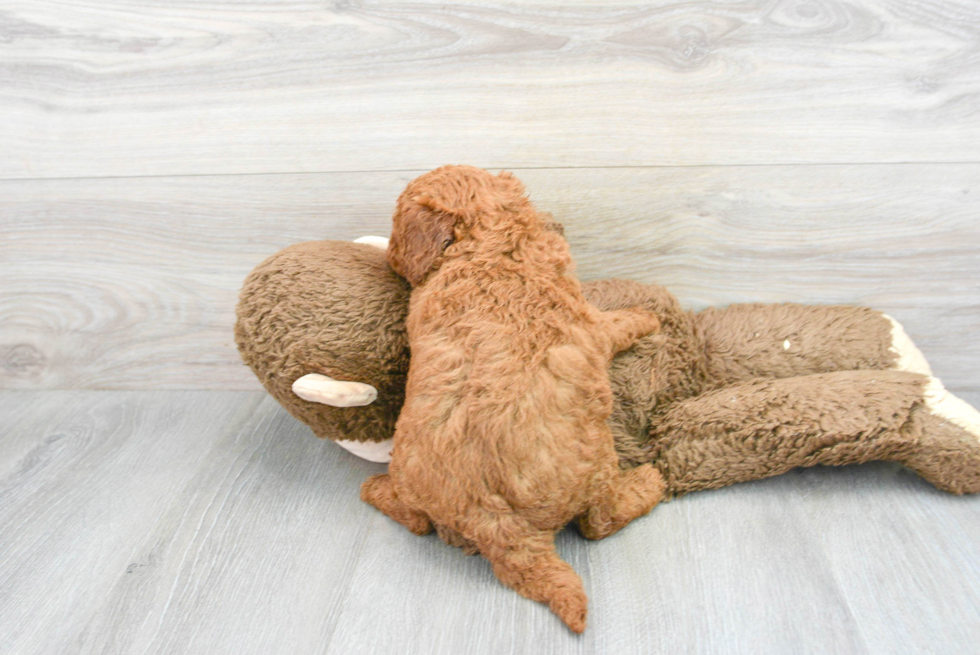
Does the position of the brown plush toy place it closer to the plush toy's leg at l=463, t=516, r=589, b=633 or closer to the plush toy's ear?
the plush toy's ear

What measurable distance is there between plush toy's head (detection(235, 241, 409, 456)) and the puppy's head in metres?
0.07

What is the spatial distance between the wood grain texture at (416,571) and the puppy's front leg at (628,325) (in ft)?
0.75

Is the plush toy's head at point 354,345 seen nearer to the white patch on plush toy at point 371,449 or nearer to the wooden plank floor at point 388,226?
the white patch on plush toy at point 371,449

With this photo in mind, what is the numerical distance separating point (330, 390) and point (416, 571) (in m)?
0.25

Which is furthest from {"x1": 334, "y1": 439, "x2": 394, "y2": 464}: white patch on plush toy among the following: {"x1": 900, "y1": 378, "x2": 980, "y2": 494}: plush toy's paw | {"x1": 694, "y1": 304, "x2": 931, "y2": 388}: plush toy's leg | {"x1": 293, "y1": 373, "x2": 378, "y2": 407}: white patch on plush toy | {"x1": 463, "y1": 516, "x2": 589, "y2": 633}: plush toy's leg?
{"x1": 900, "y1": 378, "x2": 980, "y2": 494}: plush toy's paw

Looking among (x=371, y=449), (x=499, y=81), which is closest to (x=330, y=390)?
(x=371, y=449)

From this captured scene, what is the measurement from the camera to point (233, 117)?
1.03 m

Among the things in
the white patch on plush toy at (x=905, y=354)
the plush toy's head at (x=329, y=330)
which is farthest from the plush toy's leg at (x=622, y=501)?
the white patch on plush toy at (x=905, y=354)

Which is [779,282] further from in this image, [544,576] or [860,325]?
[544,576]

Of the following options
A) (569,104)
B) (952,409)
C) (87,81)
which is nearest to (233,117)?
(87,81)

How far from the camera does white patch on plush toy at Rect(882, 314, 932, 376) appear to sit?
38.4 inches

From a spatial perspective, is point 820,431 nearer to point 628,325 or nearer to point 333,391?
point 628,325

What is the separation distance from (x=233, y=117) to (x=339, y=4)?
0.23 m

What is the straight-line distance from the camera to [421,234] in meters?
0.80
